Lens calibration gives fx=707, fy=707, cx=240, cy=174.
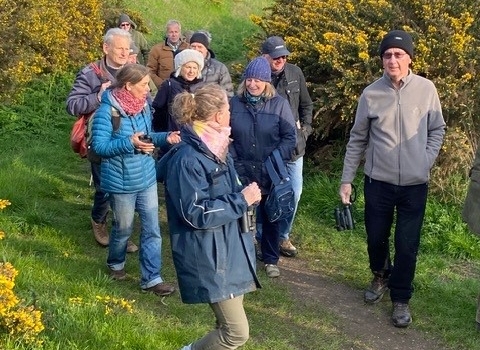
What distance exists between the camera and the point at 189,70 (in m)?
6.20

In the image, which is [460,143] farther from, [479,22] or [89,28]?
[89,28]

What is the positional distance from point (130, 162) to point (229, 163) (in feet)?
5.30

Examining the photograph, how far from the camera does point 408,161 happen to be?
196 inches

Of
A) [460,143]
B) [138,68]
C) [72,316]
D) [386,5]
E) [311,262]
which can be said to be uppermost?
[386,5]

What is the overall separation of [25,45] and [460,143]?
793 cm

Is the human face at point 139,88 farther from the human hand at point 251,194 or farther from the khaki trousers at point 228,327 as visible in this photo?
the khaki trousers at point 228,327

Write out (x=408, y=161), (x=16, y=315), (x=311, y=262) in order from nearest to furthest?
1. (x=16, y=315)
2. (x=408, y=161)
3. (x=311, y=262)

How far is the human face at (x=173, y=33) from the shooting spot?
387 inches

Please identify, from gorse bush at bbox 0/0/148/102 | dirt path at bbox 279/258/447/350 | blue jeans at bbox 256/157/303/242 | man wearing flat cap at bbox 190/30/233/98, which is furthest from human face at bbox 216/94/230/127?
gorse bush at bbox 0/0/148/102

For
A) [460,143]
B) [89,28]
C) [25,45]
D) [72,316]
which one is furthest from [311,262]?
[89,28]

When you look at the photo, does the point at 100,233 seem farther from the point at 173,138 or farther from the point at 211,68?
the point at 211,68

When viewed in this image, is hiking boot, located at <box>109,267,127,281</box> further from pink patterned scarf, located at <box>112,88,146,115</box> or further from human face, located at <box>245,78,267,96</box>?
human face, located at <box>245,78,267,96</box>

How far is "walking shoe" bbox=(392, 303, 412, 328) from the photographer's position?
516 cm

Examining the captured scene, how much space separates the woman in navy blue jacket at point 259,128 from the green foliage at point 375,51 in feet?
6.38
